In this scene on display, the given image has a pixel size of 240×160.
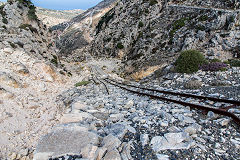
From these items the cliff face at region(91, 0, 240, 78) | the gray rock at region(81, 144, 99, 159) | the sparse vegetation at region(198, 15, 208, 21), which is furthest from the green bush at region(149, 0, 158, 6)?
the gray rock at region(81, 144, 99, 159)

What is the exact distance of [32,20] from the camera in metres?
29.0

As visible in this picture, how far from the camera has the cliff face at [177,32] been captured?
19328 millimetres

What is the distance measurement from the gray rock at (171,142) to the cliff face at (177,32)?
16.7 meters

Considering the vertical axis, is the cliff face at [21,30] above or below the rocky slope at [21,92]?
above

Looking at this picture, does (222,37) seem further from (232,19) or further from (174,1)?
(174,1)

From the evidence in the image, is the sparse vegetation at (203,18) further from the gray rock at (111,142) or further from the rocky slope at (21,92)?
the gray rock at (111,142)

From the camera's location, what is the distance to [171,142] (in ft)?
13.1

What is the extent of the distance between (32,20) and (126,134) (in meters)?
33.1

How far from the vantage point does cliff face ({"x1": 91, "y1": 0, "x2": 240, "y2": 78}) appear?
63.4 ft

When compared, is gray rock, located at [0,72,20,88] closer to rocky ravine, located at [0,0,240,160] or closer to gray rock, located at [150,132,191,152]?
rocky ravine, located at [0,0,240,160]

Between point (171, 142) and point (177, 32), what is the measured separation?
25424 millimetres

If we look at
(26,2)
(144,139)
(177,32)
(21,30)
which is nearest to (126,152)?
(144,139)

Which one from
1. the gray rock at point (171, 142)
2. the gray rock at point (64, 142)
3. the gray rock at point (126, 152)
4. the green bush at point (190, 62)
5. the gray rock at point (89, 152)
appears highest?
the gray rock at point (64, 142)

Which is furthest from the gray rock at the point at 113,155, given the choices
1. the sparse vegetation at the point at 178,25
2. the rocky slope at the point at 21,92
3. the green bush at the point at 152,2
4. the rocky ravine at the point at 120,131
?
the green bush at the point at 152,2
